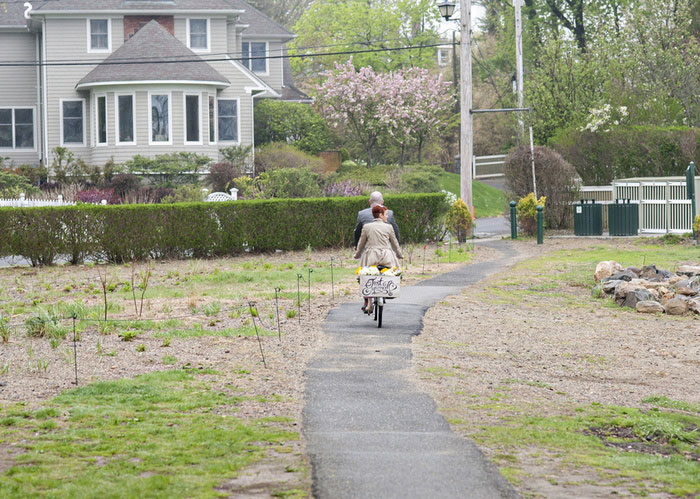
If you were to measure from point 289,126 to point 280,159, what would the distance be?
5296mm

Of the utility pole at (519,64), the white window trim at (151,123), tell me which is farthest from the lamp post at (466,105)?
the white window trim at (151,123)

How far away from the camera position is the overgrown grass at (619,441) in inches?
258

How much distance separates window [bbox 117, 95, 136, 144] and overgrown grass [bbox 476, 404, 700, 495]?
1201 inches

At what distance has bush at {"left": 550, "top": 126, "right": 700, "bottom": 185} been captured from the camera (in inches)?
1198

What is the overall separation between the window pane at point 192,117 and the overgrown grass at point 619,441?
99.4 ft

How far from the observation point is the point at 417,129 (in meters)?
47.8

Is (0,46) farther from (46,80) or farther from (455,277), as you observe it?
(455,277)

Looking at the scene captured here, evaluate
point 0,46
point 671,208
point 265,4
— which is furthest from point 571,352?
point 265,4

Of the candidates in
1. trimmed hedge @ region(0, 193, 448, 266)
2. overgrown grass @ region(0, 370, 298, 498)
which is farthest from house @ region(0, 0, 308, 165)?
overgrown grass @ region(0, 370, 298, 498)

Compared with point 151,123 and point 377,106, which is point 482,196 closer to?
point 377,106

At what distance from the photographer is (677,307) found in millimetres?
15883

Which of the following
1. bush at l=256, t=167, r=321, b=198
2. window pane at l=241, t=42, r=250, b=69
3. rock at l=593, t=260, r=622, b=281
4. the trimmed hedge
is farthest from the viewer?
window pane at l=241, t=42, r=250, b=69

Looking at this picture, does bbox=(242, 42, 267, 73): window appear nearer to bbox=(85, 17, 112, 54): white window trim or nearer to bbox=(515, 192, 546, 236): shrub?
bbox=(85, 17, 112, 54): white window trim

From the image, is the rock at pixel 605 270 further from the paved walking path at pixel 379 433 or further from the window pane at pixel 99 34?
A: the window pane at pixel 99 34
